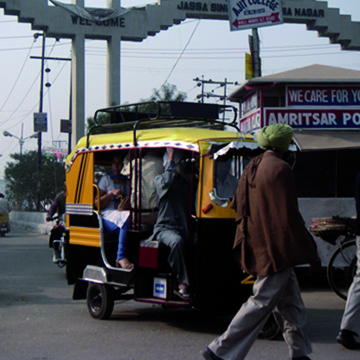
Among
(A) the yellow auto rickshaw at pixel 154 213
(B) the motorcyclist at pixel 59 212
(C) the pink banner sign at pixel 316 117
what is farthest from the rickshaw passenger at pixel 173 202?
(B) the motorcyclist at pixel 59 212

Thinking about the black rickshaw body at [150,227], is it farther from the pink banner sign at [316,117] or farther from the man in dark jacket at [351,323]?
the pink banner sign at [316,117]

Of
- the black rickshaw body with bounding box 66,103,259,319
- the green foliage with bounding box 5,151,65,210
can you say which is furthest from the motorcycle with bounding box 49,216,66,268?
the green foliage with bounding box 5,151,65,210

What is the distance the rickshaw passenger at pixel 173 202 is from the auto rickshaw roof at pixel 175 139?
16 centimetres

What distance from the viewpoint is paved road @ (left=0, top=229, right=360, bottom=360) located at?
5.98 metres

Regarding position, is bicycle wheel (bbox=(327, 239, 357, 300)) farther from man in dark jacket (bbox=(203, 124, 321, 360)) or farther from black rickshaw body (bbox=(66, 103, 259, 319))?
man in dark jacket (bbox=(203, 124, 321, 360))

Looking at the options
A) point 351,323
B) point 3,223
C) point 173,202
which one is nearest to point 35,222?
point 3,223

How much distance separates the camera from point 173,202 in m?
6.97

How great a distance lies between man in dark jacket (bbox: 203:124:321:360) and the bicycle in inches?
124

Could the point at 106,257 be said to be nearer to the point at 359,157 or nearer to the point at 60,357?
the point at 60,357


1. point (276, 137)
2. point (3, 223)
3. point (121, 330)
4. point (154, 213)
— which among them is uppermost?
point (276, 137)

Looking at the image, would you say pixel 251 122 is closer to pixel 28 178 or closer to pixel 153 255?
pixel 153 255

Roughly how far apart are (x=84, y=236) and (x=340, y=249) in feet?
10.2

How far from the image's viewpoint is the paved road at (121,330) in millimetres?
5980

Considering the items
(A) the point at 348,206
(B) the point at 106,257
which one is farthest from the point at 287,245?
(A) the point at 348,206
